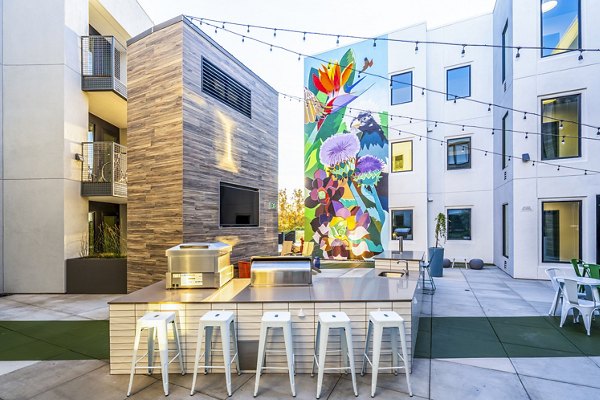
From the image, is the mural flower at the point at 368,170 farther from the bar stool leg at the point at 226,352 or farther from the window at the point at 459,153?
the bar stool leg at the point at 226,352

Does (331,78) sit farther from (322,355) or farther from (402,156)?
(322,355)

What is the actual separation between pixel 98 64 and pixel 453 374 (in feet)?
29.7

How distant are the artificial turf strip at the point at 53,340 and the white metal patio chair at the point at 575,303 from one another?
592 centimetres

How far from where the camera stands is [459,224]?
10.2 metres

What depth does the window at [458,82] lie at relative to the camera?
1005 cm

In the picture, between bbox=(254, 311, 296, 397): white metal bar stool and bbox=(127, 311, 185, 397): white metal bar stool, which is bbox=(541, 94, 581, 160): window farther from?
bbox=(127, 311, 185, 397): white metal bar stool

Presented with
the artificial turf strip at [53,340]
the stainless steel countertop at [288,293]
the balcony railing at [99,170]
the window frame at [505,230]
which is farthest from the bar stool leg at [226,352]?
the window frame at [505,230]

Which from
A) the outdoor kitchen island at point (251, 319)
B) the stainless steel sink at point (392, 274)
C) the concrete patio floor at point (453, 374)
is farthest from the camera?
the stainless steel sink at point (392, 274)

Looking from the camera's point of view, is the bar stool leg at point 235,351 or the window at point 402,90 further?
the window at point 402,90

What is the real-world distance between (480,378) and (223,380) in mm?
2433

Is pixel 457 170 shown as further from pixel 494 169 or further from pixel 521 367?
pixel 521 367

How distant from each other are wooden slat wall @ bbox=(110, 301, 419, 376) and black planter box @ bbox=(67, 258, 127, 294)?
397 cm

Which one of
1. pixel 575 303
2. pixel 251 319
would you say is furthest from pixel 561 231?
pixel 251 319

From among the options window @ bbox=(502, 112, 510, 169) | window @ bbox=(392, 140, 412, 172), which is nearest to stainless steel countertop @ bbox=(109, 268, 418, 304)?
window @ bbox=(502, 112, 510, 169)
